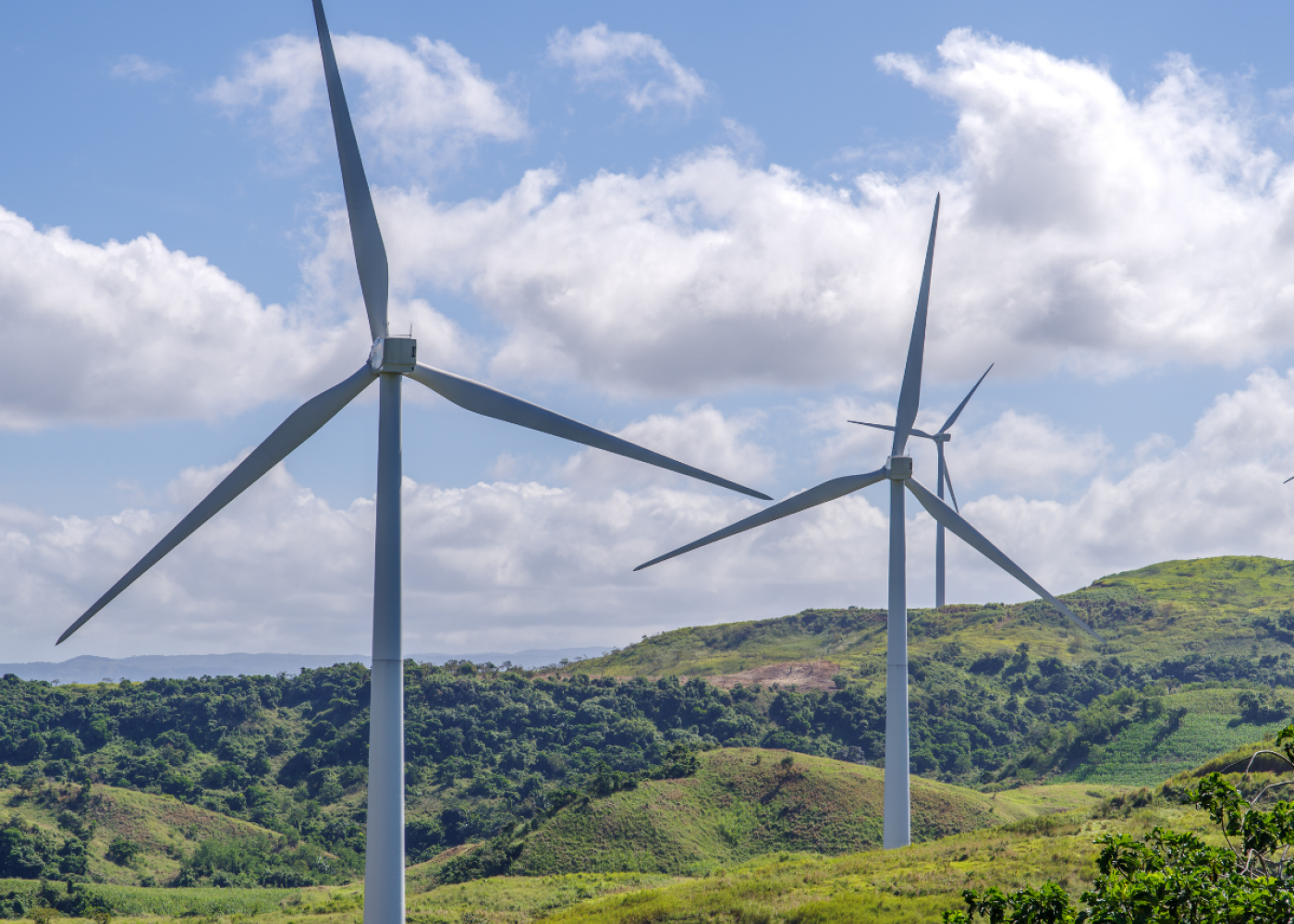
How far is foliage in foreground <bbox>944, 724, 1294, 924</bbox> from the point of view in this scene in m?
18.4

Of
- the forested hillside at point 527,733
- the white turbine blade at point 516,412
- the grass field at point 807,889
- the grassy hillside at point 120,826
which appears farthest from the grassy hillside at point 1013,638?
the white turbine blade at point 516,412

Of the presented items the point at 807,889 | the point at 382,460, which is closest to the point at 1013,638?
the point at 807,889

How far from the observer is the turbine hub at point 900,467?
54.9 metres

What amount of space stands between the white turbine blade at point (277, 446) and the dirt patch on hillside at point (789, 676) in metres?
116

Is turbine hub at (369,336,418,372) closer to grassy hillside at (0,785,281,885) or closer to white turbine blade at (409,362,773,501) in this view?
white turbine blade at (409,362,773,501)

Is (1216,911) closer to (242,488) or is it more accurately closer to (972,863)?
(242,488)

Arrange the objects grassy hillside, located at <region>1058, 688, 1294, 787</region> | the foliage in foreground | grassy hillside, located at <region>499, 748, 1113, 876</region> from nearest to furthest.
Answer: the foliage in foreground → grassy hillside, located at <region>499, 748, 1113, 876</region> → grassy hillside, located at <region>1058, 688, 1294, 787</region>

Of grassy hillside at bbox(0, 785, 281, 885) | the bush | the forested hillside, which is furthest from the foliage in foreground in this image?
the bush

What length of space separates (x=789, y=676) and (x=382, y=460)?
123571 millimetres

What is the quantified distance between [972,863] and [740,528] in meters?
17.4

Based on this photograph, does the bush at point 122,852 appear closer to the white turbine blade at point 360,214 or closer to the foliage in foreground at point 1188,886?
the white turbine blade at point 360,214

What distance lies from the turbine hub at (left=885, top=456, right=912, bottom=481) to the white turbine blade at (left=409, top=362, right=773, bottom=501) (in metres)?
21.2

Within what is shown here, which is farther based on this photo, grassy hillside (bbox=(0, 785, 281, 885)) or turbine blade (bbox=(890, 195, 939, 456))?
grassy hillside (bbox=(0, 785, 281, 885))

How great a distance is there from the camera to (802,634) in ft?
645
